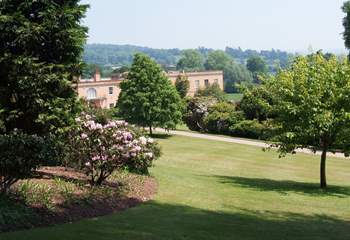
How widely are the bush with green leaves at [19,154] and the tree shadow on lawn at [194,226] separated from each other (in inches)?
62.7

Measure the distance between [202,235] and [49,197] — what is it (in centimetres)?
390

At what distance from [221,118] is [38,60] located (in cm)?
3489

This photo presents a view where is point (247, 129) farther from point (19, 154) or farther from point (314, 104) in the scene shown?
point (19, 154)

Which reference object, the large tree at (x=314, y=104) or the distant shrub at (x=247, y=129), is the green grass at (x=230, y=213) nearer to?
the large tree at (x=314, y=104)

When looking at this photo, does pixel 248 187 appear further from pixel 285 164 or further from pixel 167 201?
pixel 285 164

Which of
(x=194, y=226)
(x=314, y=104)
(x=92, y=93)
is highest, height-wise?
(x=92, y=93)

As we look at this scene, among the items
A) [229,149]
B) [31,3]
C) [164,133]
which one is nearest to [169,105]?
[164,133]

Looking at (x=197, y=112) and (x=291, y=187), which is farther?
(x=197, y=112)

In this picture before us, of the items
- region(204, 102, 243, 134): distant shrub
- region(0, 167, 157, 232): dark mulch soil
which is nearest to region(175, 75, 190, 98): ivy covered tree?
region(204, 102, 243, 134): distant shrub

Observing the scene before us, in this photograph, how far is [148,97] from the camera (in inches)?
1759

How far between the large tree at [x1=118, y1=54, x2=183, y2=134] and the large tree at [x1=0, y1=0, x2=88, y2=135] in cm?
2876

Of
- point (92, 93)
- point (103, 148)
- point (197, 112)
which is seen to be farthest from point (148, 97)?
point (92, 93)

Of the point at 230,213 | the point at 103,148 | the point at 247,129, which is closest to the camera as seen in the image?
the point at 230,213

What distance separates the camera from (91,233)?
30.7 feet
